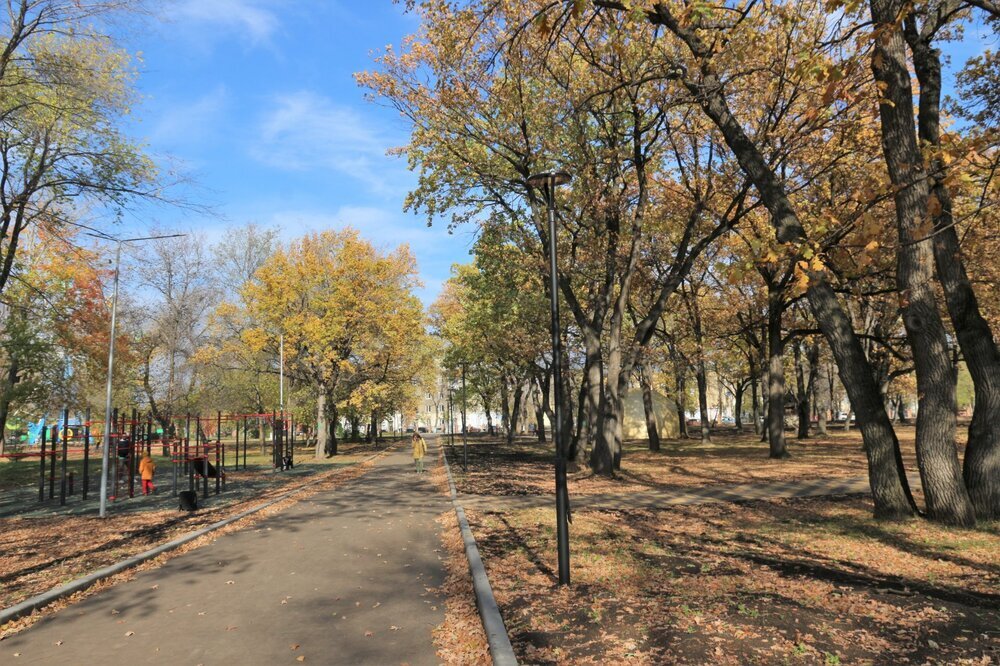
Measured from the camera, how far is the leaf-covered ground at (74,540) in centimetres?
759

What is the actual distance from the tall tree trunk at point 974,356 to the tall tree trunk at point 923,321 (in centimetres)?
29

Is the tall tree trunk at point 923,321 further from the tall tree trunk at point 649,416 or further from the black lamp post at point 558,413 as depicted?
the tall tree trunk at point 649,416

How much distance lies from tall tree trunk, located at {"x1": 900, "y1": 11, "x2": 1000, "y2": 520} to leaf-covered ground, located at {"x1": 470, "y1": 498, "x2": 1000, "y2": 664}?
2.35 ft

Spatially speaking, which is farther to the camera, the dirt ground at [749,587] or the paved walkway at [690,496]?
the paved walkway at [690,496]

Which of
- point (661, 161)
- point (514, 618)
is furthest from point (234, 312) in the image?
point (514, 618)

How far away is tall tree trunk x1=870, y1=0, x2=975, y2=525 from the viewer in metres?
8.38

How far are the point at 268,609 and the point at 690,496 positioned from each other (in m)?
9.99

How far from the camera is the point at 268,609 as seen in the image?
623 cm

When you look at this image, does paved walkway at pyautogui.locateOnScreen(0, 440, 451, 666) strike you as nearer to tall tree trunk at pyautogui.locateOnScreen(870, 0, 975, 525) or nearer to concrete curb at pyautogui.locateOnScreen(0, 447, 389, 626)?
concrete curb at pyautogui.locateOnScreen(0, 447, 389, 626)

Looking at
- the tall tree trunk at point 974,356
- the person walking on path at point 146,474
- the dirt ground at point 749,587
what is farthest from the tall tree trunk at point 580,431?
the tall tree trunk at point 974,356

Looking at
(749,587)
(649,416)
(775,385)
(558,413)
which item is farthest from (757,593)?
(649,416)

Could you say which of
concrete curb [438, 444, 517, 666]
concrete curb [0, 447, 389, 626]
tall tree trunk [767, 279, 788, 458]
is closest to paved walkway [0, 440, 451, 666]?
concrete curb [0, 447, 389, 626]

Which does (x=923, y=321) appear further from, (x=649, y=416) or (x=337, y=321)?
(x=337, y=321)

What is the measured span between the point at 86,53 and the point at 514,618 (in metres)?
15.7
